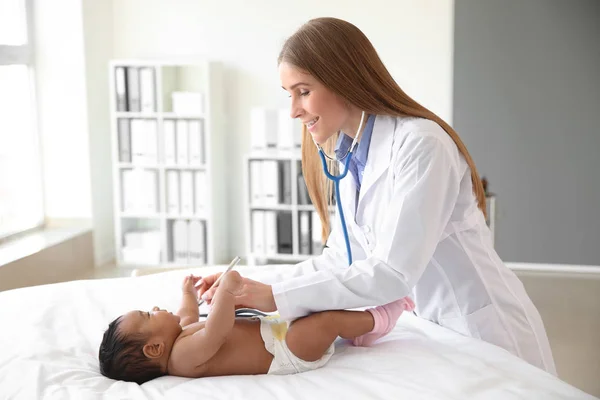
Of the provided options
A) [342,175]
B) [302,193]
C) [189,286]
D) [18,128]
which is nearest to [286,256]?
Answer: [302,193]

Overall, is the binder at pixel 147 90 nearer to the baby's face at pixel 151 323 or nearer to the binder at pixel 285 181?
the binder at pixel 285 181

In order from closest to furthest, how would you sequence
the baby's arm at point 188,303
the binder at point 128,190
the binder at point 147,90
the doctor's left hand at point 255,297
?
1. the doctor's left hand at point 255,297
2. the baby's arm at point 188,303
3. the binder at point 147,90
4. the binder at point 128,190

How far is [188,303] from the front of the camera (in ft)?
6.06

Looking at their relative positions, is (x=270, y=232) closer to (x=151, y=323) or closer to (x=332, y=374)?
(x=151, y=323)

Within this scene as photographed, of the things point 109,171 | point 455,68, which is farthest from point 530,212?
point 109,171

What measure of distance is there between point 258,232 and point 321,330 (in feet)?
10.4

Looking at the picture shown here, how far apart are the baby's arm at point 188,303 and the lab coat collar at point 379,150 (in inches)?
19.9

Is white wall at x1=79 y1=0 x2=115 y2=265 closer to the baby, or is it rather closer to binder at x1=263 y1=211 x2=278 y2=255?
binder at x1=263 y1=211 x2=278 y2=255

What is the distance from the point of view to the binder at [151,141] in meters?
4.65

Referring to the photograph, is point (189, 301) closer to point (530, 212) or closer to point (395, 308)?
point (395, 308)

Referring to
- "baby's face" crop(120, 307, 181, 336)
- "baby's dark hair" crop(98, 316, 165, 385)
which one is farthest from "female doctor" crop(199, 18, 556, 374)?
"baby's dark hair" crop(98, 316, 165, 385)

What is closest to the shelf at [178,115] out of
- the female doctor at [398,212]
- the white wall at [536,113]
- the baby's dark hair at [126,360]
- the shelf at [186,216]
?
the shelf at [186,216]

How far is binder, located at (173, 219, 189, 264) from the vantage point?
476cm

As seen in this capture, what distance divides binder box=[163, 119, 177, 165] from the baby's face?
3041 mm
